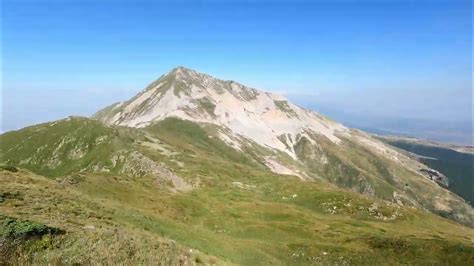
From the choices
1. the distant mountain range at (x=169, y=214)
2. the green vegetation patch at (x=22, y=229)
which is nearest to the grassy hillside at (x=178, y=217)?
the green vegetation patch at (x=22, y=229)

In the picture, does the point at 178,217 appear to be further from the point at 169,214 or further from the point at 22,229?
the point at 22,229

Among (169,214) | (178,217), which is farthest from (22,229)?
(178,217)

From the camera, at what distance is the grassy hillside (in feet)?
84.6

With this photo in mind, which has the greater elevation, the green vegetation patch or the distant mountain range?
the green vegetation patch

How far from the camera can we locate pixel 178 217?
6694 centimetres

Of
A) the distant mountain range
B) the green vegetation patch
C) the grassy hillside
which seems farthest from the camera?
the distant mountain range

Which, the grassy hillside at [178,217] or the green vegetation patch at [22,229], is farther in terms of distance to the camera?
the grassy hillside at [178,217]

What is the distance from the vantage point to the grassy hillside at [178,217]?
1015 inches

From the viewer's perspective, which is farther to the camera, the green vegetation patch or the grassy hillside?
the grassy hillside

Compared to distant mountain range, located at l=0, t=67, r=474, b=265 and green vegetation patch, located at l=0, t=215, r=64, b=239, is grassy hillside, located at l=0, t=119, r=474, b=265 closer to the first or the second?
green vegetation patch, located at l=0, t=215, r=64, b=239

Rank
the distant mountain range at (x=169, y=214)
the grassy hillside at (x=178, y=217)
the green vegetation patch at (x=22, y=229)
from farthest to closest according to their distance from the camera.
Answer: the distant mountain range at (x=169, y=214) < the grassy hillside at (x=178, y=217) < the green vegetation patch at (x=22, y=229)

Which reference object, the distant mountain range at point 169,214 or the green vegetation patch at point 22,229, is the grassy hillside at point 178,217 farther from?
the distant mountain range at point 169,214

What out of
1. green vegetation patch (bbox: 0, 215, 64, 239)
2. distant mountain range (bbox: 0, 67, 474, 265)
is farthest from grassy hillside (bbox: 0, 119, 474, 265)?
distant mountain range (bbox: 0, 67, 474, 265)

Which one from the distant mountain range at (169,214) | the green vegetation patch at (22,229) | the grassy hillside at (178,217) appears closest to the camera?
the green vegetation patch at (22,229)
